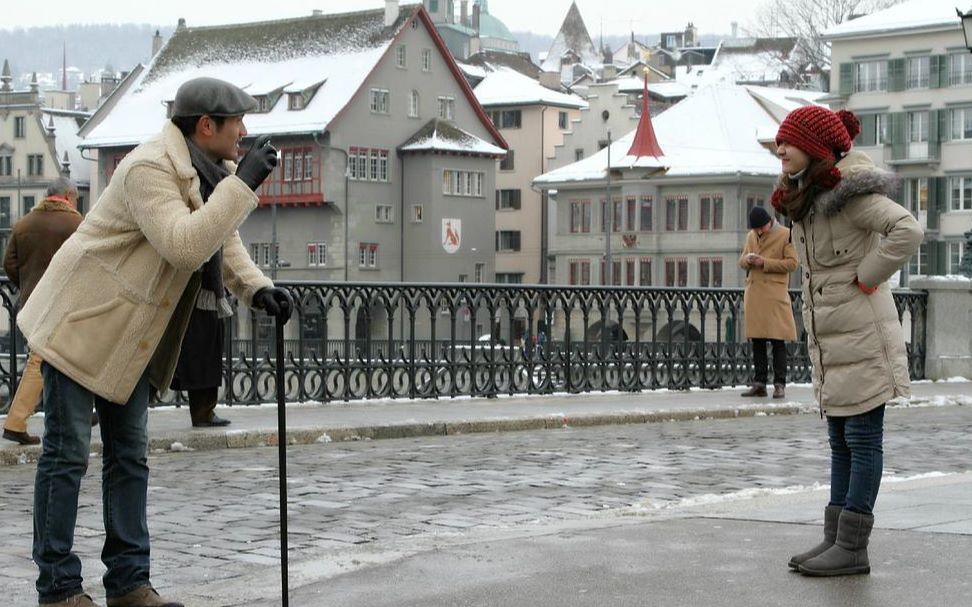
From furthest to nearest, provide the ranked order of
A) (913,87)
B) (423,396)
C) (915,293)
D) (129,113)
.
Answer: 1. (129,113)
2. (913,87)
3. (915,293)
4. (423,396)

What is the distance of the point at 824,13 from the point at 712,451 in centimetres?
8550

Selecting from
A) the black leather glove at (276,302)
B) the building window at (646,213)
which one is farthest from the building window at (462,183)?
the black leather glove at (276,302)

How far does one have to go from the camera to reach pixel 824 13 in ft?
313

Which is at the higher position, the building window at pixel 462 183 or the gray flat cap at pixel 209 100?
the building window at pixel 462 183

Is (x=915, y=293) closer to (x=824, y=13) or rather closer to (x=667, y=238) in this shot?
(x=667, y=238)

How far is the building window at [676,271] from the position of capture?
8494 centimetres

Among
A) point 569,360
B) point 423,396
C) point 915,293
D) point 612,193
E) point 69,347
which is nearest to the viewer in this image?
point 69,347

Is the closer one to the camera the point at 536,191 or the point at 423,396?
the point at 423,396

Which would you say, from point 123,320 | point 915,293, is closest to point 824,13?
point 915,293

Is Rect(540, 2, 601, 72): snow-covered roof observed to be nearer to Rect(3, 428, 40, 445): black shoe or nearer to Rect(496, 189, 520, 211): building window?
Rect(496, 189, 520, 211): building window

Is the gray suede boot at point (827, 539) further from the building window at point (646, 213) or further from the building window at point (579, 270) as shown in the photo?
the building window at point (579, 270)

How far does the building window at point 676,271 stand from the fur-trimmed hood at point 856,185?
77880mm

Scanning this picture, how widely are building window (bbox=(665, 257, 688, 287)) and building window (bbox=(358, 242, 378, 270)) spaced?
564 inches

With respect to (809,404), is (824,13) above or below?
above
